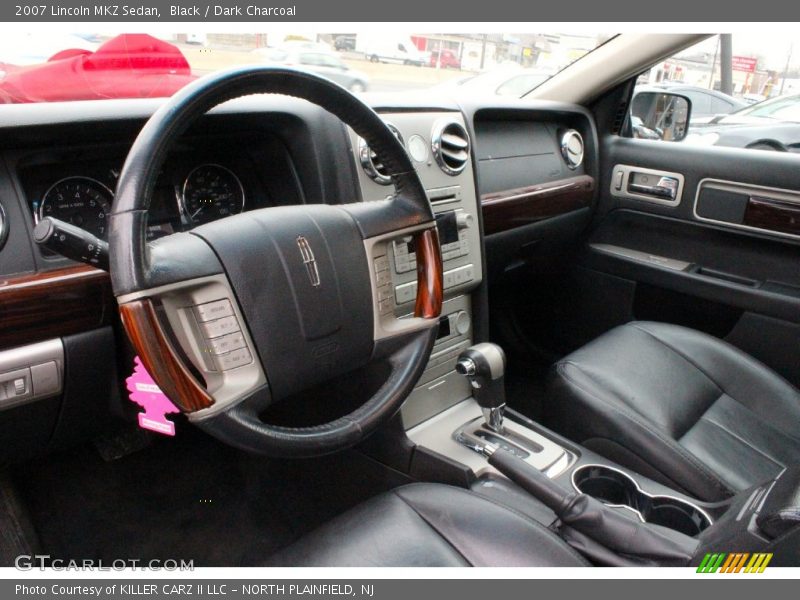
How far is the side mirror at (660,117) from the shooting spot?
7.36ft

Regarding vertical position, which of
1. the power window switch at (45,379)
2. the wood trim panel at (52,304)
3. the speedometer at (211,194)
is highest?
the speedometer at (211,194)

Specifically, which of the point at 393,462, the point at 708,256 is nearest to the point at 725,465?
the point at 393,462

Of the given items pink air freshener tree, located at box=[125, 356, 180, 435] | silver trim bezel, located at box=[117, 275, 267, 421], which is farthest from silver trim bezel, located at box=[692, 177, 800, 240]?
pink air freshener tree, located at box=[125, 356, 180, 435]

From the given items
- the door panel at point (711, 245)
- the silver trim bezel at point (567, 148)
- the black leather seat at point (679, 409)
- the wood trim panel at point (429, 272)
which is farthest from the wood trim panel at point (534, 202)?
the wood trim panel at point (429, 272)

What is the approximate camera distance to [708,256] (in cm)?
204

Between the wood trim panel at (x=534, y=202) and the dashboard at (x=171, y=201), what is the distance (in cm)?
6

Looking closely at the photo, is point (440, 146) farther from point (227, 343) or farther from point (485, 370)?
point (227, 343)

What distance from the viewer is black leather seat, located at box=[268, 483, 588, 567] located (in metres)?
1.01

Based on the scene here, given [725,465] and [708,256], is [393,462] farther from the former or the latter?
[708,256]

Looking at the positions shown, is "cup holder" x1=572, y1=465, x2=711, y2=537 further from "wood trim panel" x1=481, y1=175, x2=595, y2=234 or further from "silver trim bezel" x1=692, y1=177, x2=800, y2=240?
"silver trim bezel" x1=692, y1=177, x2=800, y2=240

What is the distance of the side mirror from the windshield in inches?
28.2

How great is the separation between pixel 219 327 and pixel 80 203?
0.51 metres

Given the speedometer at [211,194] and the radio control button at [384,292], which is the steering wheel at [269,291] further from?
the speedometer at [211,194]

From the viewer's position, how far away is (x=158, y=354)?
2.59 feet
